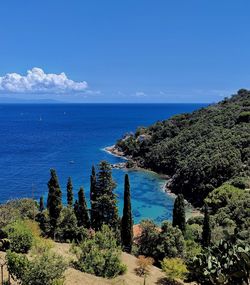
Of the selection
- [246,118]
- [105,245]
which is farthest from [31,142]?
[105,245]

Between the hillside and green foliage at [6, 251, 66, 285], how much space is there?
51.2m

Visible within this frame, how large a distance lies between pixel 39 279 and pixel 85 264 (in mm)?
8147

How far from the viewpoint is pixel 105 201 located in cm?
4347

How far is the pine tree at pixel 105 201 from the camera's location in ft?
144

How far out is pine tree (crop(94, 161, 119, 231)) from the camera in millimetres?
43750

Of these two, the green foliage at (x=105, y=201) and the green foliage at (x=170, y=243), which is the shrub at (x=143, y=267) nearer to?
the green foliage at (x=170, y=243)

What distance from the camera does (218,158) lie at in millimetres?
80250

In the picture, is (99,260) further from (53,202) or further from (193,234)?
(193,234)

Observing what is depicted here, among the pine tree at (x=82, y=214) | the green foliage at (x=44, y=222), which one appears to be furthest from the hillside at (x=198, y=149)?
the green foliage at (x=44, y=222)

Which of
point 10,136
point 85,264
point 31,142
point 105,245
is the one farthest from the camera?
point 10,136

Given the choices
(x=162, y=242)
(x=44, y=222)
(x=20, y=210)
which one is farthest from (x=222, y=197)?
(x=20, y=210)

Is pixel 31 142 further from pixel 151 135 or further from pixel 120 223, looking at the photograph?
pixel 120 223

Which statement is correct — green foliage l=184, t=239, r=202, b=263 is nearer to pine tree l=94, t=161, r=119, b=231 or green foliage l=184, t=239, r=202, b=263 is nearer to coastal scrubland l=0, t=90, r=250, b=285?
coastal scrubland l=0, t=90, r=250, b=285

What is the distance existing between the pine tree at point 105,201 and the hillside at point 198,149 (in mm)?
32208
